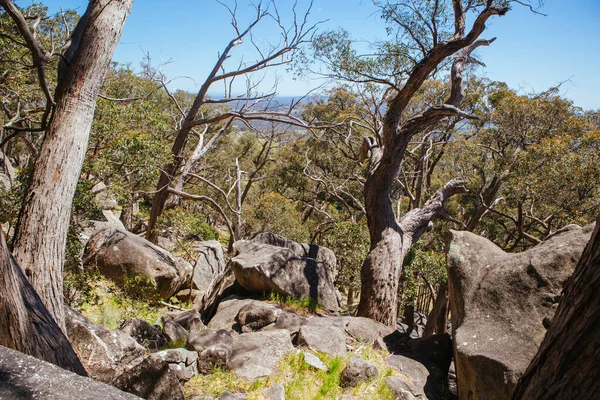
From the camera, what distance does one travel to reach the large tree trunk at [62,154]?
373 centimetres

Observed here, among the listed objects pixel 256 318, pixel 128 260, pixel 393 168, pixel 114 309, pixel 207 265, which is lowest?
pixel 114 309

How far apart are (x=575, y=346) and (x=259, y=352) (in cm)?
434

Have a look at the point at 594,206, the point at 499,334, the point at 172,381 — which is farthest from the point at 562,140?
the point at 172,381

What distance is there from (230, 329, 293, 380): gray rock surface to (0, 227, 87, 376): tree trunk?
7.01 ft

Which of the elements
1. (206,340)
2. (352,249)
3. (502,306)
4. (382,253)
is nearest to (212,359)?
(206,340)

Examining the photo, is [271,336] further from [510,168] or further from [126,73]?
[126,73]

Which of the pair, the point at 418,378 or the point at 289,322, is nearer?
the point at 418,378

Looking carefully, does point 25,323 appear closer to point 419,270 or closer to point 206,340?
point 206,340

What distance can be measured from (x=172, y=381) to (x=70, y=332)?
145 cm

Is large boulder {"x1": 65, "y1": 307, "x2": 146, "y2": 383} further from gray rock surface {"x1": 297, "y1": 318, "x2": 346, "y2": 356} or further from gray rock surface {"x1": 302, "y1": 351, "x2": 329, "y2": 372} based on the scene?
gray rock surface {"x1": 297, "y1": 318, "x2": 346, "y2": 356}

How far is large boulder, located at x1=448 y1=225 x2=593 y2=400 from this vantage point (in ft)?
14.4

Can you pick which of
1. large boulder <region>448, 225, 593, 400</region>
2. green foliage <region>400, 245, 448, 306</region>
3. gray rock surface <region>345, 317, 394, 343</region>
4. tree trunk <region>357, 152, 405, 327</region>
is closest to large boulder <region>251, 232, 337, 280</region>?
green foliage <region>400, 245, 448, 306</region>

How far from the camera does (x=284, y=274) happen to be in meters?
8.52

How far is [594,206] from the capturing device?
364 inches
